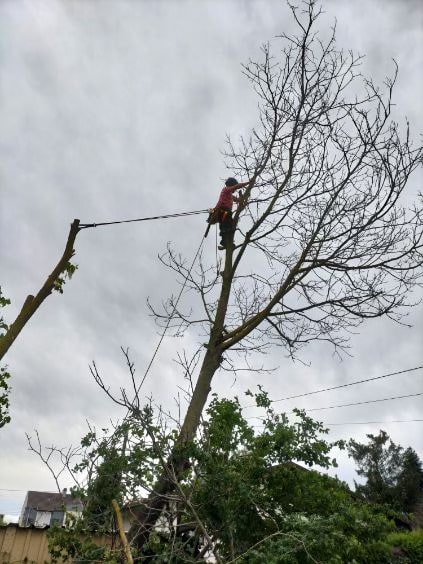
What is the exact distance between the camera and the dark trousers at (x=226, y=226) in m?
7.21

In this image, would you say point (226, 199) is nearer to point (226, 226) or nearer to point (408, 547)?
point (226, 226)

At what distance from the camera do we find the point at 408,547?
37.6ft

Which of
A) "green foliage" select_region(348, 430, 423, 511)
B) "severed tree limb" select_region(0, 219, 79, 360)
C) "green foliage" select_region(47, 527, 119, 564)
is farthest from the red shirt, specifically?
"green foliage" select_region(348, 430, 423, 511)

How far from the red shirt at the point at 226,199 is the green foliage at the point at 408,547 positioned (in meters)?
8.96

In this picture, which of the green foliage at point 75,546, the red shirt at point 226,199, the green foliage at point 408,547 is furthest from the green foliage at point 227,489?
the green foliage at point 408,547

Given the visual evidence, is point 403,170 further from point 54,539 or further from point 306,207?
point 54,539

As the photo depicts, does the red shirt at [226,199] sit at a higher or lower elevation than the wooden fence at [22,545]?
higher

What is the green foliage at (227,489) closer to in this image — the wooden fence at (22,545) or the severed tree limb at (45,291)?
the severed tree limb at (45,291)

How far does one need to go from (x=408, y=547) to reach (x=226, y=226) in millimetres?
9699

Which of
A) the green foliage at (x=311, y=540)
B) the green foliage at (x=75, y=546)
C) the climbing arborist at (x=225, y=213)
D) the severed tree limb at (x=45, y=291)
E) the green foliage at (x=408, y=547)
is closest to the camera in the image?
the green foliage at (x=311, y=540)

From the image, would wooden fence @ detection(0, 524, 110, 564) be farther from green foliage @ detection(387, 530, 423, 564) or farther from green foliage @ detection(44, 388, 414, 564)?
green foliage @ detection(387, 530, 423, 564)

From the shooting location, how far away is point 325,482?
17.6ft

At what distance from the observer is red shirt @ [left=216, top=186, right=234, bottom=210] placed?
720 centimetres

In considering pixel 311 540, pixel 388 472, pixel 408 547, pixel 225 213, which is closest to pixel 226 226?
pixel 225 213
